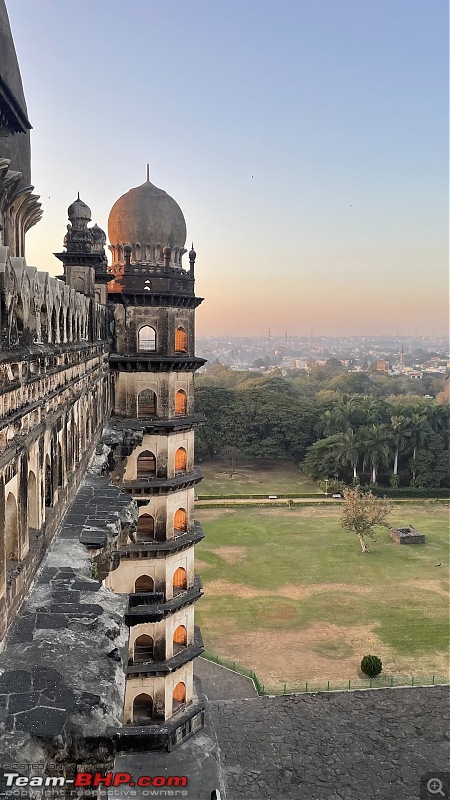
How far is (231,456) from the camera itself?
73188 millimetres

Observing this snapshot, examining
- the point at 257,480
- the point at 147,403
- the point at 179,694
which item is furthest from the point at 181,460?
the point at 257,480

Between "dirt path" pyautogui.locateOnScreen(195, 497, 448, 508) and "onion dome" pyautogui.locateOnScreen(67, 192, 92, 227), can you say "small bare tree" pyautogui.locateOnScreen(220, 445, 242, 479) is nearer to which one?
"dirt path" pyautogui.locateOnScreen(195, 497, 448, 508)

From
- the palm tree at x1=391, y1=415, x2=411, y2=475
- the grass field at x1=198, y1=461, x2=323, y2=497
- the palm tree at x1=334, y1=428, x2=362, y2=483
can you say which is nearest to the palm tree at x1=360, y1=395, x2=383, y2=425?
the palm tree at x1=391, y1=415, x2=411, y2=475

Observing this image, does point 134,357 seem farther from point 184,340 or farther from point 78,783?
point 78,783

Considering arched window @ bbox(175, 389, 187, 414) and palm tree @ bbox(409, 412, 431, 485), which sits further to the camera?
palm tree @ bbox(409, 412, 431, 485)

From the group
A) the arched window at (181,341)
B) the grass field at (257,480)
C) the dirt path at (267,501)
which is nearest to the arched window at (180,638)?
the arched window at (181,341)

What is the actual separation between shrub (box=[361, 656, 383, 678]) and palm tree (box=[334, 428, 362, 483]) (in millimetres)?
38316

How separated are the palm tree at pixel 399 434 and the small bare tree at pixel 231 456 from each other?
17.8 metres

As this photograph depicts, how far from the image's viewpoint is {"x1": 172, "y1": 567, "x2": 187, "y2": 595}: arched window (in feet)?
82.3

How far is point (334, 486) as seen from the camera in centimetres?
6775

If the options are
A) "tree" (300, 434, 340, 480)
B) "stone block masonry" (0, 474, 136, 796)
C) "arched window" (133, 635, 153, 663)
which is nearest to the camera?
"stone block masonry" (0, 474, 136, 796)

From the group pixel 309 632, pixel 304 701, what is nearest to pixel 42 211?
pixel 304 701

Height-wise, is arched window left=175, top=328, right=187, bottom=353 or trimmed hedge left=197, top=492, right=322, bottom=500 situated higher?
arched window left=175, top=328, right=187, bottom=353

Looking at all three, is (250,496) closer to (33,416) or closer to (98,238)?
(98,238)
